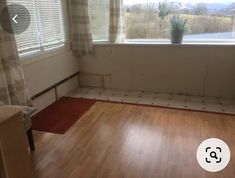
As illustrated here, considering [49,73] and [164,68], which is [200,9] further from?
[49,73]

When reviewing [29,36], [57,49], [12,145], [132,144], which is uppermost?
[29,36]

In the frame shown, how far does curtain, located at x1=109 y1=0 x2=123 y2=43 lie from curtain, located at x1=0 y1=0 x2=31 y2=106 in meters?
1.59

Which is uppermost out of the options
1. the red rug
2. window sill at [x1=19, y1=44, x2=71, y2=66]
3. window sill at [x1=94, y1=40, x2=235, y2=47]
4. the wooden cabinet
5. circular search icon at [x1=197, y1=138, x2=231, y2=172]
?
window sill at [x1=94, y1=40, x2=235, y2=47]

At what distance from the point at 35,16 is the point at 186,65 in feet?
6.96

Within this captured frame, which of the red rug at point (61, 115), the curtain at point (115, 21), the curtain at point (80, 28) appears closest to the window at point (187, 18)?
the curtain at point (115, 21)

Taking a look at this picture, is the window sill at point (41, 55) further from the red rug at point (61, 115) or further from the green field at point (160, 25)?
the green field at point (160, 25)

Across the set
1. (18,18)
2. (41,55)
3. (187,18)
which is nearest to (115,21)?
(187,18)

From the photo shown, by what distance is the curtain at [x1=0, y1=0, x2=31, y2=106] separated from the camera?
2078 millimetres

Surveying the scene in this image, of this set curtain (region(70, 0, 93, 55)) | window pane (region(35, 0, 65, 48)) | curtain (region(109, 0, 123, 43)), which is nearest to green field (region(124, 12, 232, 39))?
curtain (region(109, 0, 123, 43))

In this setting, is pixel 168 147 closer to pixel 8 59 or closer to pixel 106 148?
pixel 106 148

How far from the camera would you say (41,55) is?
2895 mm

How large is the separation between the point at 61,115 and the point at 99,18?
1.63 m

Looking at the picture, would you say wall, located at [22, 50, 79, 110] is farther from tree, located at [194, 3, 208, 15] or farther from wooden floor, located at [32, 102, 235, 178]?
tree, located at [194, 3, 208, 15]

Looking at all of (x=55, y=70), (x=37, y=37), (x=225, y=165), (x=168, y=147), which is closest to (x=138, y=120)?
(x=168, y=147)
